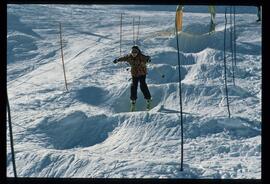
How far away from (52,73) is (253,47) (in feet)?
15.5

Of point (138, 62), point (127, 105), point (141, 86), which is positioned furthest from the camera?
point (127, 105)

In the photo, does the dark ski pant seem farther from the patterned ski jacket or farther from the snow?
the snow

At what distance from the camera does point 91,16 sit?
17875mm

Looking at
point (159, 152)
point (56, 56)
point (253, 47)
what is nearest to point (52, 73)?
point (56, 56)

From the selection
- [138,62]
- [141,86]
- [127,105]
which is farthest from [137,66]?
[127,105]

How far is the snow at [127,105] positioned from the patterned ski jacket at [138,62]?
0.59m

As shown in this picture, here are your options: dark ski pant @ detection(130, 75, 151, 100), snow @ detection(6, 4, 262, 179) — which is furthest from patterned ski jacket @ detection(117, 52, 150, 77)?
→ snow @ detection(6, 4, 262, 179)

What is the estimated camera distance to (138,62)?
7.39 metres

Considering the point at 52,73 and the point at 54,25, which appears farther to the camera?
the point at 54,25

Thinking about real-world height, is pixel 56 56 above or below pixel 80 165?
above

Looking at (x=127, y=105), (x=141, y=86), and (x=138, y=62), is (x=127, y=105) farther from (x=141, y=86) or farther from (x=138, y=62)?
(x=138, y=62)

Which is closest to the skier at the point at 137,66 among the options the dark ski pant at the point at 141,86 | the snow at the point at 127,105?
Answer: the dark ski pant at the point at 141,86

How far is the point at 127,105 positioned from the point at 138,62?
1.44 m
